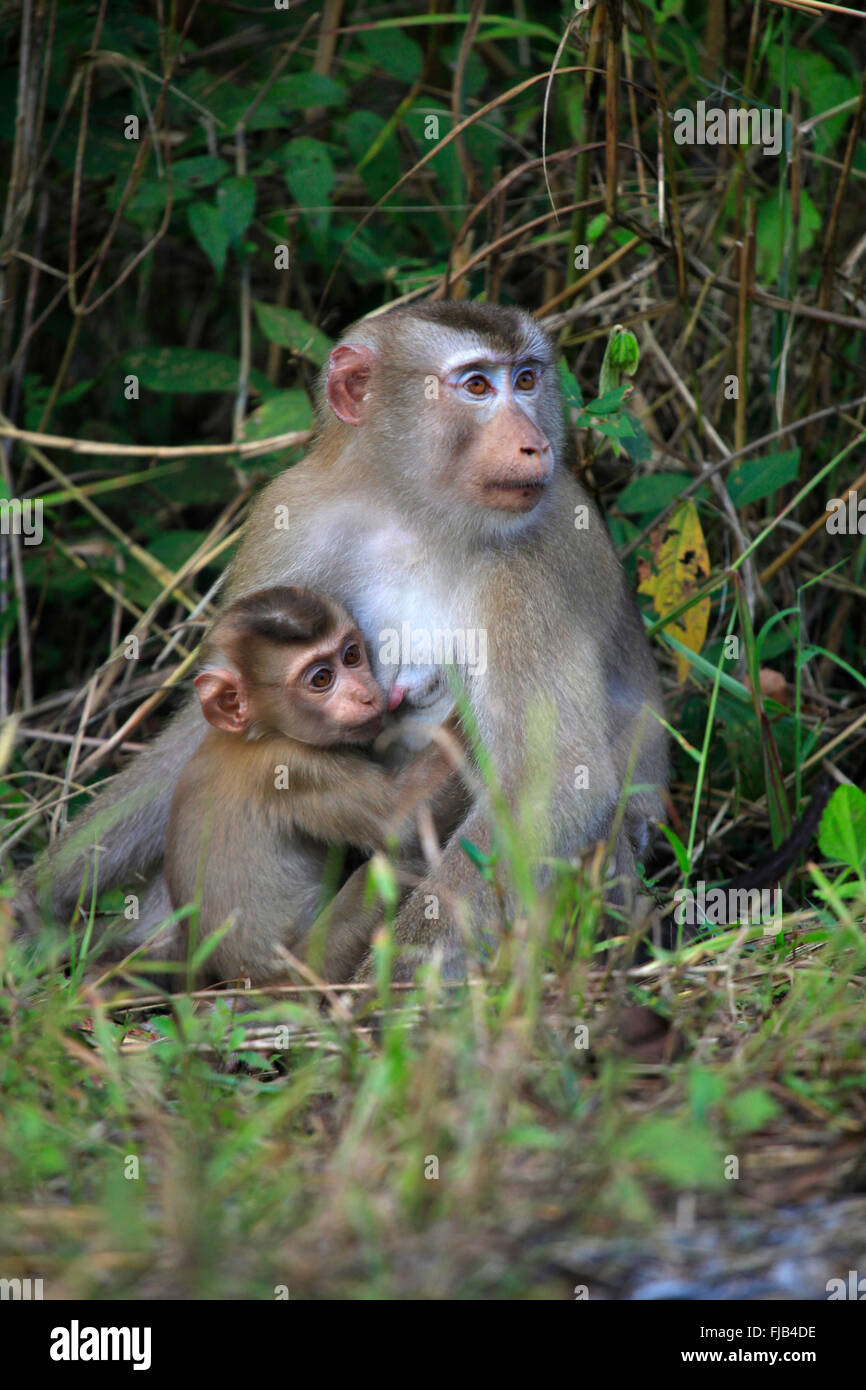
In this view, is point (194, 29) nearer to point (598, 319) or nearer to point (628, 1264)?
point (598, 319)

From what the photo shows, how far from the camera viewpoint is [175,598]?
5.88 metres

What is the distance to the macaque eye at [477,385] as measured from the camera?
416 cm

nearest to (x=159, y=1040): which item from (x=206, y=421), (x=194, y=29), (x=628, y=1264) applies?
(x=628, y=1264)

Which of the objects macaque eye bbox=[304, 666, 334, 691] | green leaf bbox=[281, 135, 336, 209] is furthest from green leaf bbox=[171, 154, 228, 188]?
macaque eye bbox=[304, 666, 334, 691]

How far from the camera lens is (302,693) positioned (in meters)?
4.17

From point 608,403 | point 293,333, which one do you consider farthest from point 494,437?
point 293,333

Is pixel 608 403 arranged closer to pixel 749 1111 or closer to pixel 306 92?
pixel 306 92

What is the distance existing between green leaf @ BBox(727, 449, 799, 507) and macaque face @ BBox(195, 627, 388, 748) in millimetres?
1525

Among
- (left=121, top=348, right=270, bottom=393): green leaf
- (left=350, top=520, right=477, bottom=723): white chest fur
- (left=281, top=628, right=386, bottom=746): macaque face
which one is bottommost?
(left=281, top=628, right=386, bottom=746): macaque face

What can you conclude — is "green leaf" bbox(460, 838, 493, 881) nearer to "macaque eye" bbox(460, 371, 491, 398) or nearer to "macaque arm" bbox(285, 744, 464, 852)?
"macaque arm" bbox(285, 744, 464, 852)

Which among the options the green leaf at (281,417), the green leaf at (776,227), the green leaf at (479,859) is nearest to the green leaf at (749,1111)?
the green leaf at (479,859)

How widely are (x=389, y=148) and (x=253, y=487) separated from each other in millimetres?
1498

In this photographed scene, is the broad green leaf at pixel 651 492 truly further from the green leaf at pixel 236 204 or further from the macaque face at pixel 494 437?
the green leaf at pixel 236 204

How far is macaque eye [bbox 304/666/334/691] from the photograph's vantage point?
4.13 meters
